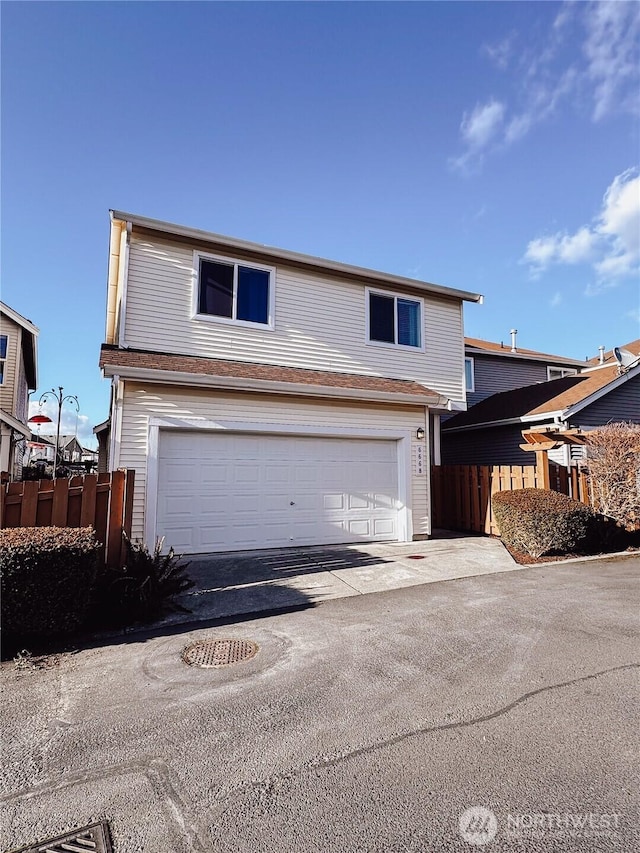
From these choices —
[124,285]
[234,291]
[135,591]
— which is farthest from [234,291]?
[135,591]

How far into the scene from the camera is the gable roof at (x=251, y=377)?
8477mm

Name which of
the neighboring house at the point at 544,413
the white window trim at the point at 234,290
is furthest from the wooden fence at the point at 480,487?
the white window trim at the point at 234,290

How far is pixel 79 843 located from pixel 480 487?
10985 millimetres

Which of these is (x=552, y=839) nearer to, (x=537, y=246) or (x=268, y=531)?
(x=268, y=531)

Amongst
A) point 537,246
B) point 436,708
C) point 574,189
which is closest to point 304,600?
point 436,708

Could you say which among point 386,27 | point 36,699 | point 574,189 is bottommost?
point 36,699

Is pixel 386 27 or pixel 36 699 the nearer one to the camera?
pixel 36 699

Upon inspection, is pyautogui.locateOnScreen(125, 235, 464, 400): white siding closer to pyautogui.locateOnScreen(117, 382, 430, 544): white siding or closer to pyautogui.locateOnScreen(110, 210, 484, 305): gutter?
pyautogui.locateOnScreen(110, 210, 484, 305): gutter

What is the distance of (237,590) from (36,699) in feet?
10.3

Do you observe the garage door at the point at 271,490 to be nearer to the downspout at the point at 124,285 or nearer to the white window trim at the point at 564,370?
the downspout at the point at 124,285

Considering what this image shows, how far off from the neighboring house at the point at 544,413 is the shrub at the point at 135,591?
35.4ft

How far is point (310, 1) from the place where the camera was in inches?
356

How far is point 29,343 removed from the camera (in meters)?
21.6

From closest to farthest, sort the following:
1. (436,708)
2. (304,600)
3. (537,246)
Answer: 1. (436,708)
2. (304,600)
3. (537,246)
